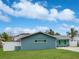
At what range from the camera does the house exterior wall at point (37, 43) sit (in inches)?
1598

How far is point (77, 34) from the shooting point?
2729 inches

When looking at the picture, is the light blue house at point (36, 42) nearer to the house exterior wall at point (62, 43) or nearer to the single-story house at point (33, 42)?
the single-story house at point (33, 42)

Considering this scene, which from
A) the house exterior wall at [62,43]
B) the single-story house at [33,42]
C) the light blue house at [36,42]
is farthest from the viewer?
the house exterior wall at [62,43]

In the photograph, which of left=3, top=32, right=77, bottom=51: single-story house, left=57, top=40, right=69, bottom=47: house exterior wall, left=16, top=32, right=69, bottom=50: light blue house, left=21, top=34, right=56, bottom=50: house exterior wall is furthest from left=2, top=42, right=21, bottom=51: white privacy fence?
left=57, top=40, right=69, bottom=47: house exterior wall

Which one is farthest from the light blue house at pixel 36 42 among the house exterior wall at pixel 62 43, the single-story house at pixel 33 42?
the house exterior wall at pixel 62 43

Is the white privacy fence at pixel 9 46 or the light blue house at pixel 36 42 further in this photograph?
the light blue house at pixel 36 42

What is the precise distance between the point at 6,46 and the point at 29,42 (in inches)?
196

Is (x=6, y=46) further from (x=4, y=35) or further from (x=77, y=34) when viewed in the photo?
(x=77, y=34)

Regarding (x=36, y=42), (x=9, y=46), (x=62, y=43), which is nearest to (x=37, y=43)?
(x=36, y=42)

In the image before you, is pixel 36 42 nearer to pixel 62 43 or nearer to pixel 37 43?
pixel 37 43

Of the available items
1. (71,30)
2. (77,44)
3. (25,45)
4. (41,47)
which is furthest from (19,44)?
(71,30)

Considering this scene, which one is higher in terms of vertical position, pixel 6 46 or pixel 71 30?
pixel 71 30

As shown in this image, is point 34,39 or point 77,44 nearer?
point 34,39

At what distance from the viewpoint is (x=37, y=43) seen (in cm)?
4159
